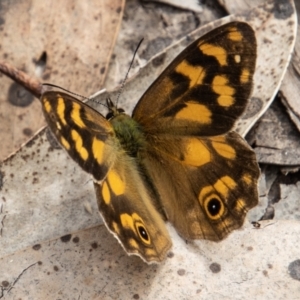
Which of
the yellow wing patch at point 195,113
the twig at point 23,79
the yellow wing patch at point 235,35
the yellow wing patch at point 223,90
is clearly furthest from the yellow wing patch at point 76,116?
the twig at point 23,79

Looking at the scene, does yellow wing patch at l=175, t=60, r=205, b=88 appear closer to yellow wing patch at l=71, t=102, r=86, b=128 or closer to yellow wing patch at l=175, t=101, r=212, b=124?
yellow wing patch at l=175, t=101, r=212, b=124

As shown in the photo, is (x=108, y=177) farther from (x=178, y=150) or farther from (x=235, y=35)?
(x=235, y=35)

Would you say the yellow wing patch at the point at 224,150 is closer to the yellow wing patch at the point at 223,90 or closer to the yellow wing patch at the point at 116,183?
the yellow wing patch at the point at 223,90

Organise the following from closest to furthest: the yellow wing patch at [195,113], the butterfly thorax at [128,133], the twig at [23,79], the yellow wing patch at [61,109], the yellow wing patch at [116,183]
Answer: the yellow wing patch at [61,109] < the yellow wing patch at [116,183] < the yellow wing patch at [195,113] < the butterfly thorax at [128,133] < the twig at [23,79]

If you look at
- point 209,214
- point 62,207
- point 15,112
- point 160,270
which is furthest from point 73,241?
point 15,112

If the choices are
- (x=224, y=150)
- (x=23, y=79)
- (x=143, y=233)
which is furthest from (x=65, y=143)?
(x=23, y=79)

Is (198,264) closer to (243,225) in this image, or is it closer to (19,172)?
A: (243,225)
